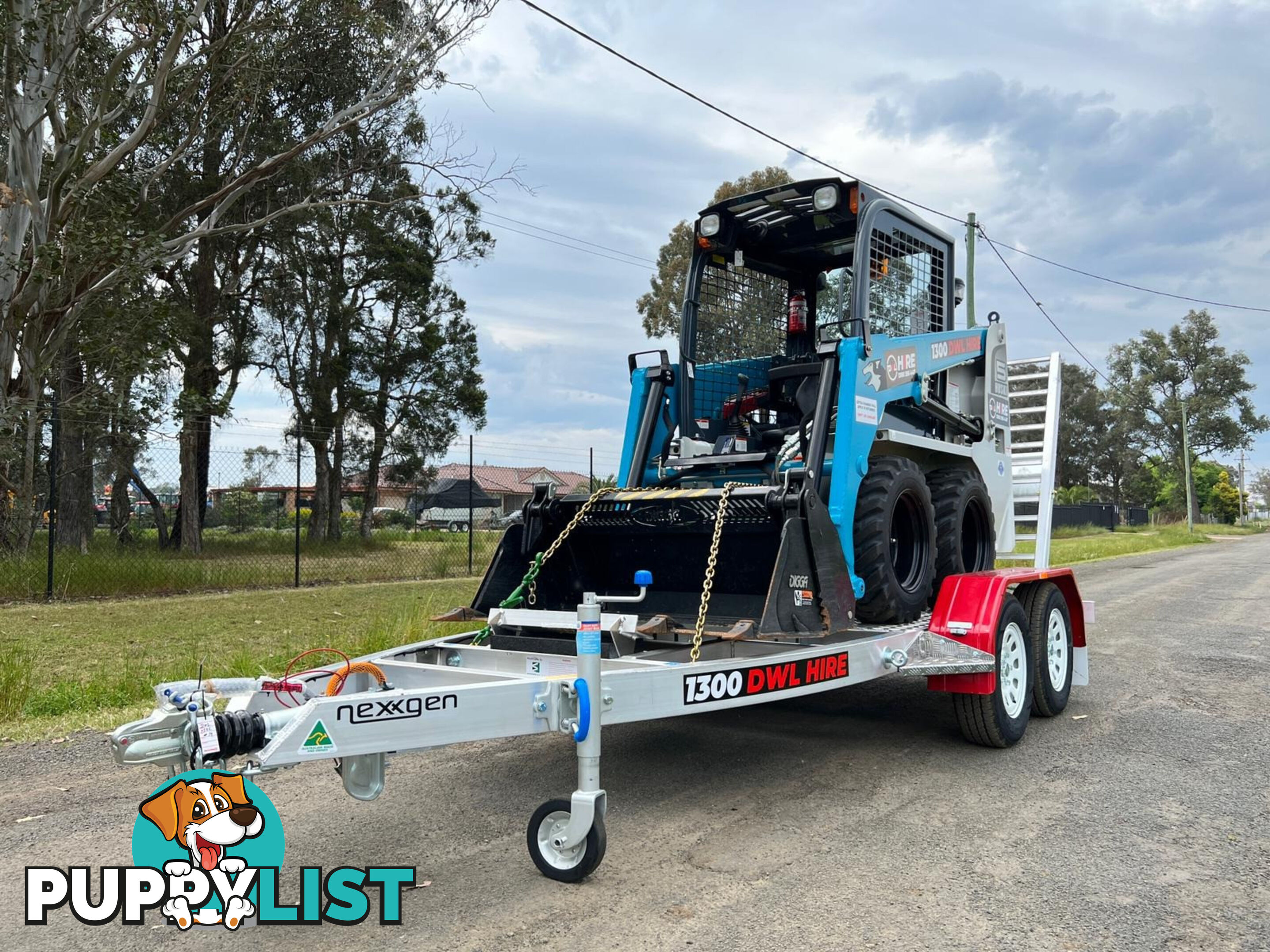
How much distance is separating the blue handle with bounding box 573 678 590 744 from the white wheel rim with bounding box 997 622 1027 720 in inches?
119

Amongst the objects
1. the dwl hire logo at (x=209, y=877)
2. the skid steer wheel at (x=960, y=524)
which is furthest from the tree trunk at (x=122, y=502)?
the dwl hire logo at (x=209, y=877)

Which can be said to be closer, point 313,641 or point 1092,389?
point 313,641

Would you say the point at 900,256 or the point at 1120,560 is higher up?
the point at 900,256

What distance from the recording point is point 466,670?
431cm

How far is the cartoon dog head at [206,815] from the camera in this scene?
9.97ft

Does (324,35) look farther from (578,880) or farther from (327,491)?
(578,880)

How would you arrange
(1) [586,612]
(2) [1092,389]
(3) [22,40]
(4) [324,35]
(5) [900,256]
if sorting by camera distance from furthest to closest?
Result: (2) [1092,389] → (4) [324,35] → (3) [22,40] → (5) [900,256] → (1) [586,612]

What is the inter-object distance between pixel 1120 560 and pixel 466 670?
2657cm

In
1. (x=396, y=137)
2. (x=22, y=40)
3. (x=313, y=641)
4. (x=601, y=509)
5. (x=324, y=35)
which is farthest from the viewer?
(x=396, y=137)

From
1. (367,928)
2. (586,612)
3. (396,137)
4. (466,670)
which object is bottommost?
(367,928)

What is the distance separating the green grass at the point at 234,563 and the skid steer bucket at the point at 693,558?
10.0m

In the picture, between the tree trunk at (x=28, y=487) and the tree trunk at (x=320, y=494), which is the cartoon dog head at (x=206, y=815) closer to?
the tree trunk at (x=28, y=487)

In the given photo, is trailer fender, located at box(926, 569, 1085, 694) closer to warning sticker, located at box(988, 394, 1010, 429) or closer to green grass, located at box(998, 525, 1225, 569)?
warning sticker, located at box(988, 394, 1010, 429)

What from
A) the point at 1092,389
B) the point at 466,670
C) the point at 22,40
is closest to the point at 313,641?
the point at 466,670
